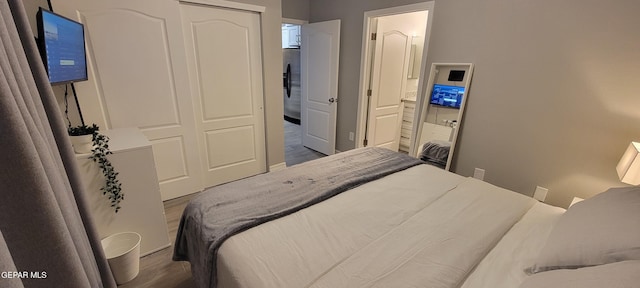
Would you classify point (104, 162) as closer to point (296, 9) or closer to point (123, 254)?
point (123, 254)

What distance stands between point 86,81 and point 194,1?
1.17 metres

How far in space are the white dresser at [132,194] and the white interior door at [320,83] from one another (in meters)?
2.52

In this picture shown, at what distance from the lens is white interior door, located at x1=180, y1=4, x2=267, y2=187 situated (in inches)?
101

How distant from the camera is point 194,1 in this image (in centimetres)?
242

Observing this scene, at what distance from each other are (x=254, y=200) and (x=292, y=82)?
5014 millimetres

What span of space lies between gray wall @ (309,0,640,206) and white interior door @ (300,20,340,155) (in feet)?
3.97

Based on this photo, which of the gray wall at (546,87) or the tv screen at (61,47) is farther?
the gray wall at (546,87)

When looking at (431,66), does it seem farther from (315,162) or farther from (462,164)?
(315,162)

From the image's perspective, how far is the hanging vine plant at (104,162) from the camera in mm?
1590

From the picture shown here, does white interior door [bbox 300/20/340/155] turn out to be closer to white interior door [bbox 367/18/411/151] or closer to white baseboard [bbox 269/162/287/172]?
white interior door [bbox 367/18/411/151]

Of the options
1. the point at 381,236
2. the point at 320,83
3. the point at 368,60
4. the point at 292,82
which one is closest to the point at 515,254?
the point at 381,236

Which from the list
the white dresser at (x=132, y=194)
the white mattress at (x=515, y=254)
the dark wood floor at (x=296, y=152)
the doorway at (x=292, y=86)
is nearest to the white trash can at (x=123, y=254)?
the white dresser at (x=132, y=194)

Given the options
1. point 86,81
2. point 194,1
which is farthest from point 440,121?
point 86,81

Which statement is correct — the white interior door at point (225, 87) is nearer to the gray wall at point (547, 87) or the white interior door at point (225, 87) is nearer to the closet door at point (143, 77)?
the closet door at point (143, 77)
